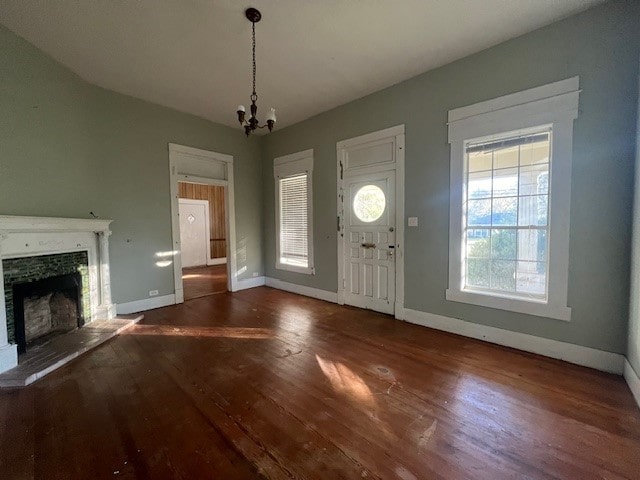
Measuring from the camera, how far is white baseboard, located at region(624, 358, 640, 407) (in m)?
2.00

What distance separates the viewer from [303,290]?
16.9 ft

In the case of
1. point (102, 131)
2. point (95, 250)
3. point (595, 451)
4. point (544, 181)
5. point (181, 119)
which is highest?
point (181, 119)

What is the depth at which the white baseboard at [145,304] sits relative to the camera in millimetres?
3999

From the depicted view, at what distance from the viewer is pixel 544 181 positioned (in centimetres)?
273

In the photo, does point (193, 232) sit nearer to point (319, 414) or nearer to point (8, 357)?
point (8, 357)

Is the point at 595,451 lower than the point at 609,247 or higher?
lower

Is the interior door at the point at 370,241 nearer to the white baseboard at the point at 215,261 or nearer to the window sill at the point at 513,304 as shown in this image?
the window sill at the point at 513,304

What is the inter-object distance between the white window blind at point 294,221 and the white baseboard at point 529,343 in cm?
235

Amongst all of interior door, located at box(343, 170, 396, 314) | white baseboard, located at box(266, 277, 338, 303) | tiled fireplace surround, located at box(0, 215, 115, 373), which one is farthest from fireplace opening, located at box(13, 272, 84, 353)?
interior door, located at box(343, 170, 396, 314)

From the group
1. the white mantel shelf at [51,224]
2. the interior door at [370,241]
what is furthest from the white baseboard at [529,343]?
the white mantel shelf at [51,224]

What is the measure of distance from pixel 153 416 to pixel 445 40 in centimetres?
413

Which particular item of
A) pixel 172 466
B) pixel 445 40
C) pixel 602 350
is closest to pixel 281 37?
pixel 445 40

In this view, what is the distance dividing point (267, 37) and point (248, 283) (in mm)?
4209

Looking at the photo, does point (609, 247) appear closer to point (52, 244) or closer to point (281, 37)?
point (281, 37)
